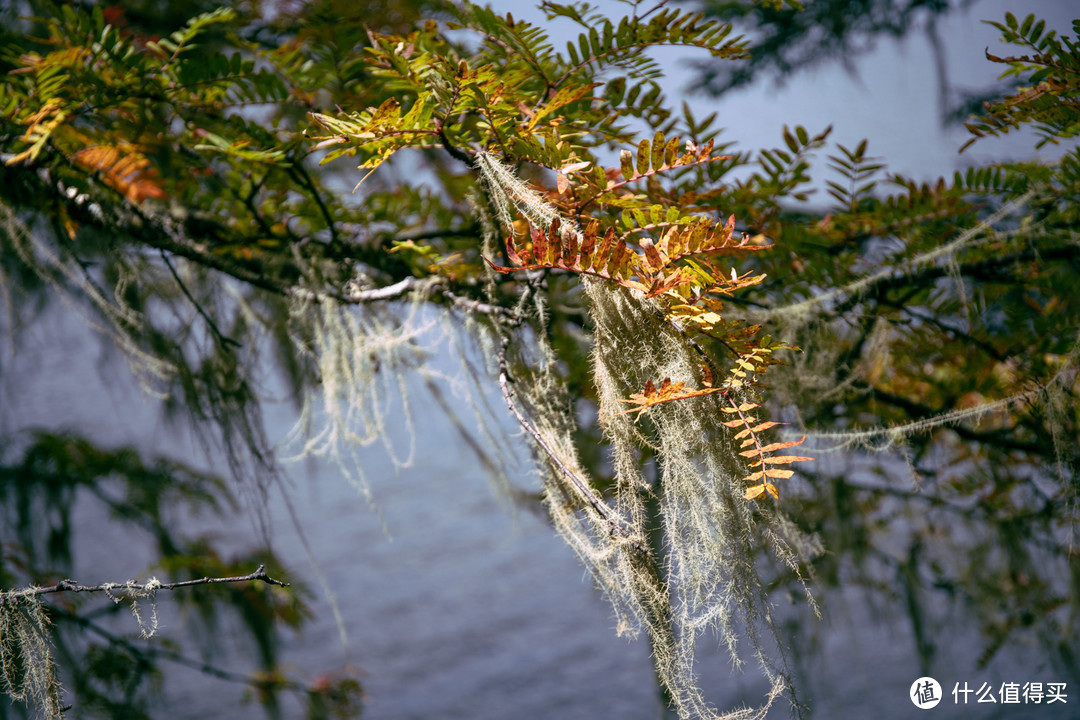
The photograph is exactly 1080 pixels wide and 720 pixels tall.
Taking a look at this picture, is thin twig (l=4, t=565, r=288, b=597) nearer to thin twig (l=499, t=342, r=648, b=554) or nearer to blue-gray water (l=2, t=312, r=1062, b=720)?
thin twig (l=499, t=342, r=648, b=554)

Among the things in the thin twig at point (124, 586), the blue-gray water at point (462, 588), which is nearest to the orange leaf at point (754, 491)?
the thin twig at point (124, 586)

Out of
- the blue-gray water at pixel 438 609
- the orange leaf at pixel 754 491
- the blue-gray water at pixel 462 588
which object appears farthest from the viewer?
the blue-gray water at pixel 438 609

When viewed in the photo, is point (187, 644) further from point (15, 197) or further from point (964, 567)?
point (964, 567)

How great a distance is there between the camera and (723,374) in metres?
0.56

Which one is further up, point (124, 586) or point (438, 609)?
point (124, 586)

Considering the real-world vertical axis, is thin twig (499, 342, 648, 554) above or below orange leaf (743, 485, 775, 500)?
above

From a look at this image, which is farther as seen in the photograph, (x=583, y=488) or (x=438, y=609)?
(x=438, y=609)

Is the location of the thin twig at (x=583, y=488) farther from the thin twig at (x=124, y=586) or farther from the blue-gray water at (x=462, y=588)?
the blue-gray water at (x=462, y=588)

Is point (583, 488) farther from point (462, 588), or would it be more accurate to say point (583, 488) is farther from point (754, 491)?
point (462, 588)

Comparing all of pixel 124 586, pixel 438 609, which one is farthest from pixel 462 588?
pixel 124 586

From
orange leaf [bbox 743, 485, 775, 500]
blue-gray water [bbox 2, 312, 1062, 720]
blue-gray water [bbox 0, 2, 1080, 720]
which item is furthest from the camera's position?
blue-gray water [bbox 2, 312, 1062, 720]

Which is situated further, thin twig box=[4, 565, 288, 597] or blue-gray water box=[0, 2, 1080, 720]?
blue-gray water box=[0, 2, 1080, 720]

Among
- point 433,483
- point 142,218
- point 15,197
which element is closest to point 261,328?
point 142,218

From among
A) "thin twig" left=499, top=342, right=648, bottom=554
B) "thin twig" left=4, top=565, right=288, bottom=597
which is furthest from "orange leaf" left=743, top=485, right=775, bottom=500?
"thin twig" left=4, top=565, right=288, bottom=597
